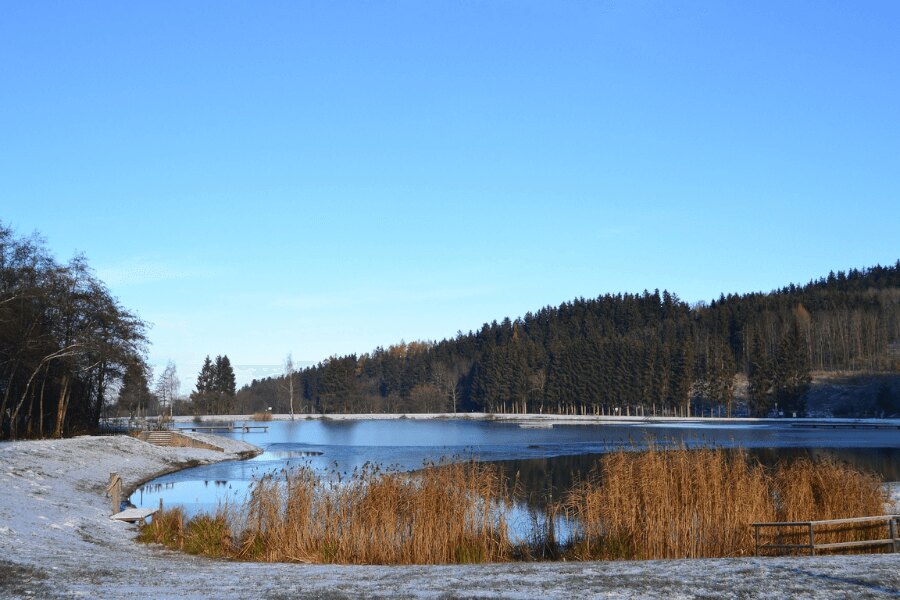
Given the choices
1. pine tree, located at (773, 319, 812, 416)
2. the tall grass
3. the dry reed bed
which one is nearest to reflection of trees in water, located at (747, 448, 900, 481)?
the tall grass

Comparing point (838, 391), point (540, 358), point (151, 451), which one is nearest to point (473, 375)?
point (540, 358)

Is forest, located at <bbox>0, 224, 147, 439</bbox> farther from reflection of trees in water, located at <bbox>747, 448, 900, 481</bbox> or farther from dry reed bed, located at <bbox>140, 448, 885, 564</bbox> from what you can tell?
reflection of trees in water, located at <bbox>747, 448, 900, 481</bbox>

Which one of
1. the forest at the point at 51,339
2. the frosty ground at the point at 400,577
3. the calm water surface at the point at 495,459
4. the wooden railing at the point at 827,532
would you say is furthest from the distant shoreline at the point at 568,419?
the frosty ground at the point at 400,577

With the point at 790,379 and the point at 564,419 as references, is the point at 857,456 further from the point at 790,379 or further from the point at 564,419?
the point at 564,419

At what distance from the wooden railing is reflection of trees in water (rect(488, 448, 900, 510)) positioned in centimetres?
857

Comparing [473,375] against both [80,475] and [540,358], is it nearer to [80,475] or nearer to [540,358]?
[540,358]

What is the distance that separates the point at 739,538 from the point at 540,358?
411ft

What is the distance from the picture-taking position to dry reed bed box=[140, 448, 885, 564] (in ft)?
46.0

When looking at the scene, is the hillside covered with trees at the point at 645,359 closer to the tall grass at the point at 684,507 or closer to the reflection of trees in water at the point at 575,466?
the reflection of trees in water at the point at 575,466

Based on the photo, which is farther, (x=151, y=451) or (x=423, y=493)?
(x=151, y=451)

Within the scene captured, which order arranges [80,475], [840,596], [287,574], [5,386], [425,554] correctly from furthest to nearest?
[5,386], [80,475], [425,554], [287,574], [840,596]

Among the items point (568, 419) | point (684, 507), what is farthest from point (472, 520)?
point (568, 419)

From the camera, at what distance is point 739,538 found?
14703 millimetres

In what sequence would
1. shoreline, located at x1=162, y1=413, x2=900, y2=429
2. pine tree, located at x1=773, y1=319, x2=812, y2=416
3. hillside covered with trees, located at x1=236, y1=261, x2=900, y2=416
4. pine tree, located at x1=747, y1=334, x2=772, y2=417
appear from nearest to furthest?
shoreline, located at x1=162, y1=413, x2=900, y2=429, pine tree, located at x1=773, y1=319, x2=812, y2=416, pine tree, located at x1=747, y1=334, x2=772, y2=417, hillside covered with trees, located at x1=236, y1=261, x2=900, y2=416
